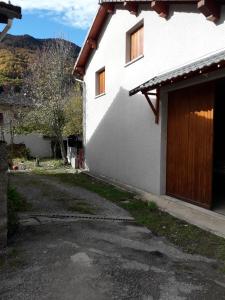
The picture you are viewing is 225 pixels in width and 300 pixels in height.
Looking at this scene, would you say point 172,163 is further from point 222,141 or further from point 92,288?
point 92,288

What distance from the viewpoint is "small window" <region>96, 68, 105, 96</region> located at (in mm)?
16750

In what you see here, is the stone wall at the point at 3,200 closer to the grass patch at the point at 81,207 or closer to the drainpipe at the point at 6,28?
the drainpipe at the point at 6,28

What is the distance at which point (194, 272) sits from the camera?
5.33m

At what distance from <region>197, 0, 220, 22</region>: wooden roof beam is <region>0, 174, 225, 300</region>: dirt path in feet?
15.1

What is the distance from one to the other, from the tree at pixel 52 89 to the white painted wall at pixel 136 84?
3.99 metres

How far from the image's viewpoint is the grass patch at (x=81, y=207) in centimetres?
905

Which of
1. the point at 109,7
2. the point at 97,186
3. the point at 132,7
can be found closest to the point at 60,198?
the point at 97,186

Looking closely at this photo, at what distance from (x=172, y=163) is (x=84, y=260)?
17.2 ft

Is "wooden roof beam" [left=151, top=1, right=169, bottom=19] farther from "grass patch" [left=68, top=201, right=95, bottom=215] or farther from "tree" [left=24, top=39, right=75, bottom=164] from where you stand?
"tree" [left=24, top=39, right=75, bottom=164]

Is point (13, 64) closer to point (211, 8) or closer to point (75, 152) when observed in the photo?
point (75, 152)

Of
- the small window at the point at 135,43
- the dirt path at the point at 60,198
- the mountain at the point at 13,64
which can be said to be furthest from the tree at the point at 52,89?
the mountain at the point at 13,64

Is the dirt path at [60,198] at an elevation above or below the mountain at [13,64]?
below

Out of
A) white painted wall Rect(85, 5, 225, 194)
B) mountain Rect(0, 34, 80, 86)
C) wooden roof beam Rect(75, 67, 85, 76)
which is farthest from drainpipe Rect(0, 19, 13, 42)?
mountain Rect(0, 34, 80, 86)

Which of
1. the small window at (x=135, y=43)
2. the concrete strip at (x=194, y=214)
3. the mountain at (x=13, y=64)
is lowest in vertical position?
the concrete strip at (x=194, y=214)
